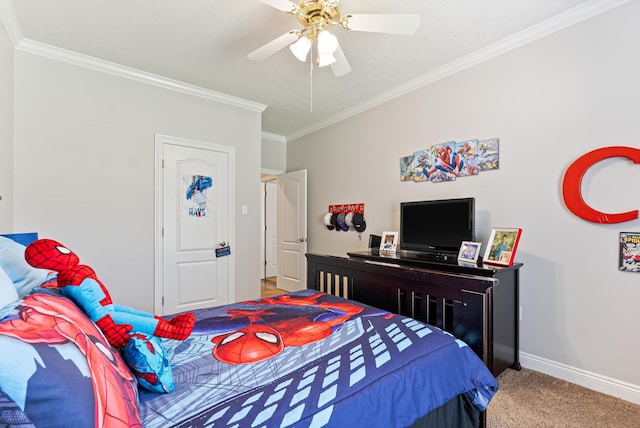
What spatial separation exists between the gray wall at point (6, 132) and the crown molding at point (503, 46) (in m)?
3.30

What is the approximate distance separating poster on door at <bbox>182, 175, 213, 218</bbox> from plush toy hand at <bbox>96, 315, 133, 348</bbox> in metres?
2.62

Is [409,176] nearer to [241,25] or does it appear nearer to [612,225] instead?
[612,225]

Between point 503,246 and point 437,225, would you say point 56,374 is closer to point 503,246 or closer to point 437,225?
point 503,246

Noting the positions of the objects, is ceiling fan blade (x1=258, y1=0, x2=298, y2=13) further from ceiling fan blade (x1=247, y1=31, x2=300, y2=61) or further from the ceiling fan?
ceiling fan blade (x1=247, y1=31, x2=300, y2=61)

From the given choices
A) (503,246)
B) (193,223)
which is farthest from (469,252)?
(193,223)

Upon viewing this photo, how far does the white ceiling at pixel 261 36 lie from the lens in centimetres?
219

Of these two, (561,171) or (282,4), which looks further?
(561,171)

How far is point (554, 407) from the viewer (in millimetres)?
1930

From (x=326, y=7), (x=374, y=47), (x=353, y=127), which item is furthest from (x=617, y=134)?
(x=353, y=127)

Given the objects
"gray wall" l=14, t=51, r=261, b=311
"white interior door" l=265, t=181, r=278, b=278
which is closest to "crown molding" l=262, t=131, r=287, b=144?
"white interior door" l=265, t=181, r=278, b=278

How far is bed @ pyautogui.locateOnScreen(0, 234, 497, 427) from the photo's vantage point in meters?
0.61

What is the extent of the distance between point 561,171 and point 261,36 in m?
2.55

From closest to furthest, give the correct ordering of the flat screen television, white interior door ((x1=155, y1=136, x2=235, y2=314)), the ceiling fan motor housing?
1. the ceiling fan motor housing
2. the flat screen television
3. white interior door ((x1=155, y1=136, x2=235, y2=314))

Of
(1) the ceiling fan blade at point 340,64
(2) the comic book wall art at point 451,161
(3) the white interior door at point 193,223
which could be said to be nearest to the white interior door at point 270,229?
(3) the white interior door at point 193,223
